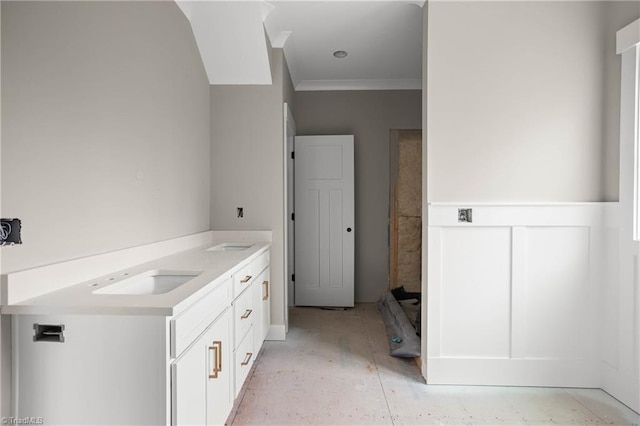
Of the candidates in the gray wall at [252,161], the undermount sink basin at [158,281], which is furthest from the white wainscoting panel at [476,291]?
the undermount sink basin at [158,281]

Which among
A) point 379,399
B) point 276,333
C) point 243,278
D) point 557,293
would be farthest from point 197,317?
point 557,293

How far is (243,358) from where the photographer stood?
2.15 m

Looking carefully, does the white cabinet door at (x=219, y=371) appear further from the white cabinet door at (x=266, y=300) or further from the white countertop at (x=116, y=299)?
the white cabinet door at (x=266, y=300)

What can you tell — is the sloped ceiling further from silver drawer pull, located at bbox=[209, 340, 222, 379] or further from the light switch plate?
silver drawer pull, located at bbox=[209, 340, 222, 379]

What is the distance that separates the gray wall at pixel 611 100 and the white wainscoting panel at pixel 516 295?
202mm

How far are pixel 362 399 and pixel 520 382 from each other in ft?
3.38

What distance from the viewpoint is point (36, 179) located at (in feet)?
4.28

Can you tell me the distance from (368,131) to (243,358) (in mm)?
3026

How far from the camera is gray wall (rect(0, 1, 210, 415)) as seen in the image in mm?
1228

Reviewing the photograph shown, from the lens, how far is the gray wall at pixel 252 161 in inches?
124

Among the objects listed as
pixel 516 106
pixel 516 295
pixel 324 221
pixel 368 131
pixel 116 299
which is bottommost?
pixel 516 295

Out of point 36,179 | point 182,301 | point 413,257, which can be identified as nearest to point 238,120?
point 36,179

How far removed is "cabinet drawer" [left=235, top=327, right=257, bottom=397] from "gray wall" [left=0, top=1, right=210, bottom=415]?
32.3 inches

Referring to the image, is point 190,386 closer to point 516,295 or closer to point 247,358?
point 247,358
